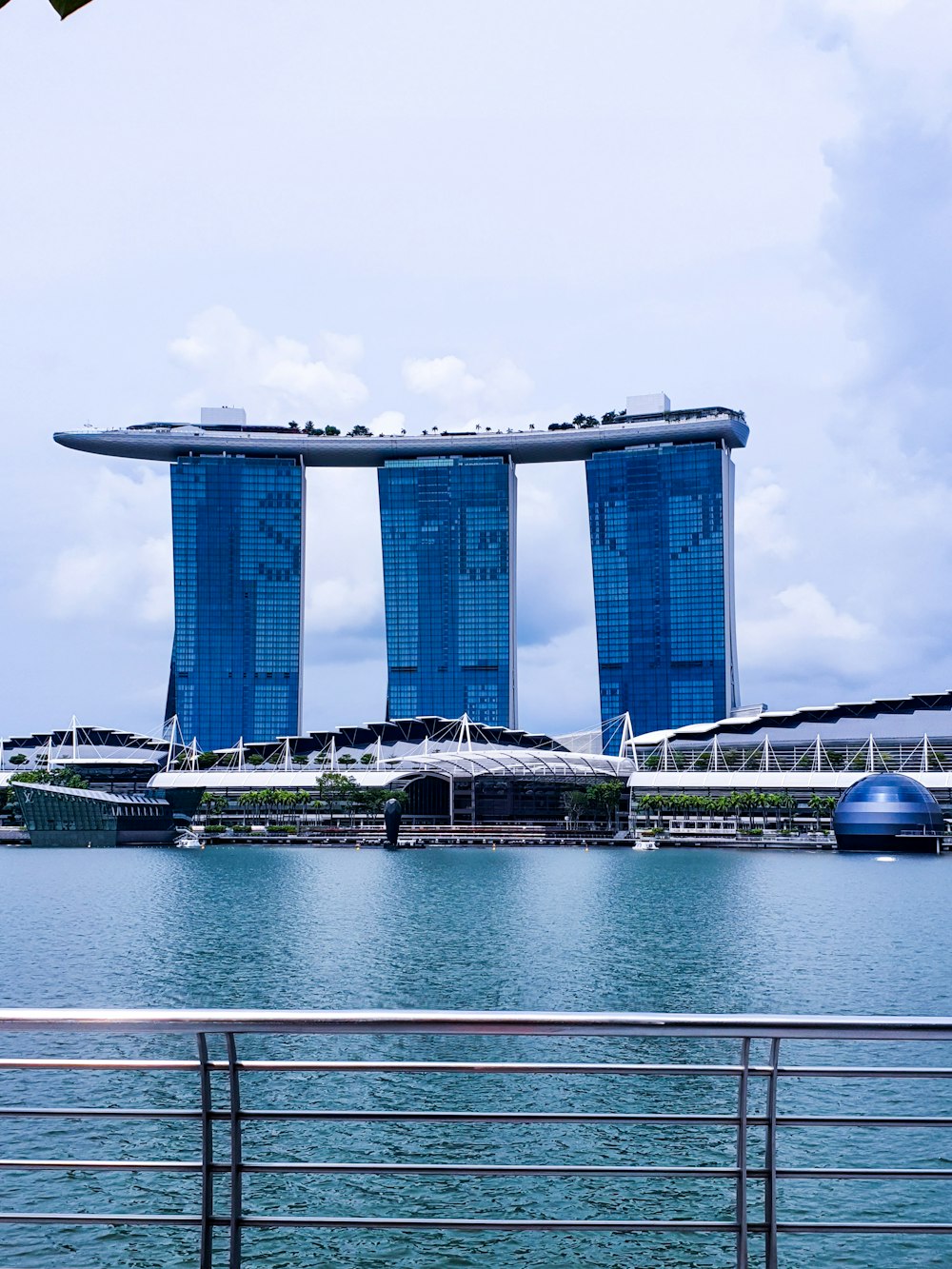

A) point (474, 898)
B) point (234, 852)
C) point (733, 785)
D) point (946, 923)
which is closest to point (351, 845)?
point (234, 852)

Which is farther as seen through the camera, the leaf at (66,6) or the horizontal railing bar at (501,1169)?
the horizontal railing bar at (501,1169)

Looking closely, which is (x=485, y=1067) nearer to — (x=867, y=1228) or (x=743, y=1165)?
(x=743, y=1165)

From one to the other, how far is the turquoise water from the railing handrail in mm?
11344

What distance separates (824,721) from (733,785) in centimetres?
2075

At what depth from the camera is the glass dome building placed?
131m

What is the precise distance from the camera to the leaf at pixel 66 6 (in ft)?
13.3

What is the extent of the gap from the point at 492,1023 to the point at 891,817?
5304 inches

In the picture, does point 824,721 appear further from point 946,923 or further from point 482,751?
point 946,923

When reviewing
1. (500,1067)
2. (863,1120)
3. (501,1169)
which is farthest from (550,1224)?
(863,1120)

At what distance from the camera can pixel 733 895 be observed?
238ft

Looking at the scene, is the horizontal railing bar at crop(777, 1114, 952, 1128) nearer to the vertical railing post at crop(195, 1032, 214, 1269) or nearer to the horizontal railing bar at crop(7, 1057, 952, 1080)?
the horizontal railing bar at crop(7, 1057, 952, 1080)

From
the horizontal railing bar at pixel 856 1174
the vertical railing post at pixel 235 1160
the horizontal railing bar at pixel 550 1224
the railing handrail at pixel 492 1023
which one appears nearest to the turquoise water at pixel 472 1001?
the horizontal railing bar at pixel 550 1224

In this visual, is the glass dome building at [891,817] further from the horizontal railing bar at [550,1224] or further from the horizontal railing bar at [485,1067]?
the horizontal railing bar at [485,1067]

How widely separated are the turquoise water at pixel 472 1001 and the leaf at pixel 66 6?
1479cm
